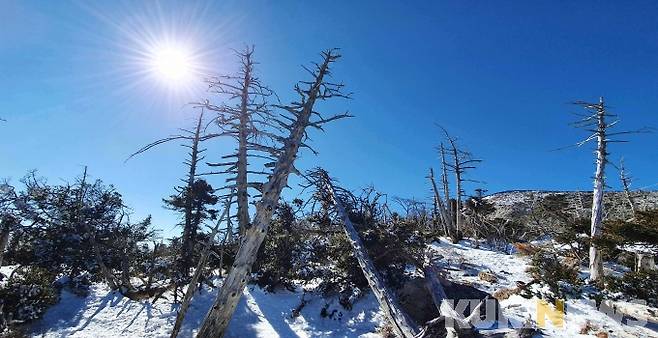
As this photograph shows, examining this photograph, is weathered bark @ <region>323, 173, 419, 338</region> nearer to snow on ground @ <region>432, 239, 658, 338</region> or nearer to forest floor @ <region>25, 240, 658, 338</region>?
forest floor @ <region>25, 240, 658, 338</region>

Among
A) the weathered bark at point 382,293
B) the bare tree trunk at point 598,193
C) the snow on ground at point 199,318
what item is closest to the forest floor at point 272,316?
Result: the snow on ground at point 199,318

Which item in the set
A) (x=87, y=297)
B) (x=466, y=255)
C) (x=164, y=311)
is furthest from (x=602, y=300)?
(x=87, y=297)

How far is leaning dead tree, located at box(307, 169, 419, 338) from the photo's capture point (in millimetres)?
7496

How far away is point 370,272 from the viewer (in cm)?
945

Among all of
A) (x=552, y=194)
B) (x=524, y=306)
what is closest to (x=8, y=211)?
(x=524, y=306)

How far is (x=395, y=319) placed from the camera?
25.3 ft

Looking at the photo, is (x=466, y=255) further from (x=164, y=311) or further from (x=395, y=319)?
(x=164, y=311)

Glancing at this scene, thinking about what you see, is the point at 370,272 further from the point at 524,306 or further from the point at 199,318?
the point at 199,318

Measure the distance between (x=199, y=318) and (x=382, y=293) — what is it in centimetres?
588

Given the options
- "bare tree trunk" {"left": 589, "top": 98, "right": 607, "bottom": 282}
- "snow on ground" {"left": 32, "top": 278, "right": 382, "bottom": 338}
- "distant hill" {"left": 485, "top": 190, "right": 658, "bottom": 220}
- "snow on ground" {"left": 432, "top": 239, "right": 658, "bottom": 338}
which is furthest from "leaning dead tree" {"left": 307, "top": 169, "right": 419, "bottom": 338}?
"distant hill" {"left": 485, "top": 190, "right": 658, "bottom": 220}

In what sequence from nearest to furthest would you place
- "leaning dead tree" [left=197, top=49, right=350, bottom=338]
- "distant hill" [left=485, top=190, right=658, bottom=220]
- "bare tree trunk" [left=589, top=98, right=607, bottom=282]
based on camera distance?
"leaning dead tree" [left=197, top=49, right=350, bottom=338] → "bare tree trunk" [left=589, top=98, right=607, bottom=282] → "distant hill" [left=485, top=190, right=658, bottom=220]

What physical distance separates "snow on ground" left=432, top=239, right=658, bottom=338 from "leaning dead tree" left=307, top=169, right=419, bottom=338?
8.91 feet

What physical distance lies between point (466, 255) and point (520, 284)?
546 cm

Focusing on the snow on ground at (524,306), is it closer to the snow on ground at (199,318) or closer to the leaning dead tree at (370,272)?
the leaning dead tree at (370,272)
